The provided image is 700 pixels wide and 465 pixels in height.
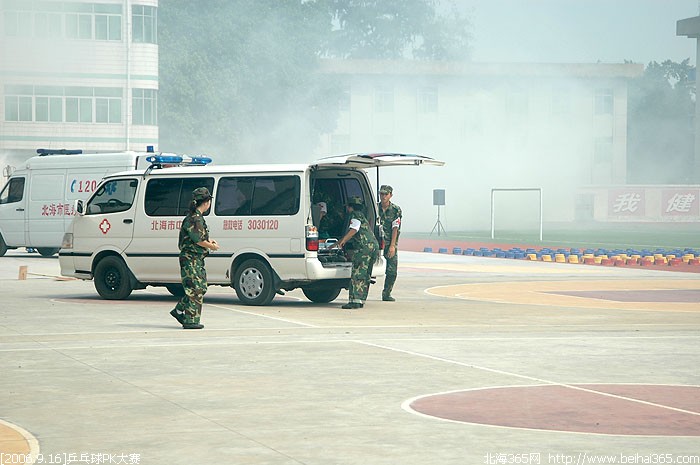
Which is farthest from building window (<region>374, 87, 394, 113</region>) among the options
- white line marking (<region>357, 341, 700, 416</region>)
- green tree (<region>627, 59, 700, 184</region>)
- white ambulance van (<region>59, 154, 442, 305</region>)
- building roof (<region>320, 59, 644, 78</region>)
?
white line marking (<region>357, 341, 700, 416</region>)

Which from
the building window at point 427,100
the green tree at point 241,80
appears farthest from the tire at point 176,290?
the building window at point 427,100

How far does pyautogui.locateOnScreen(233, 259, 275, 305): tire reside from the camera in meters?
19.9

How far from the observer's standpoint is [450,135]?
87.8m

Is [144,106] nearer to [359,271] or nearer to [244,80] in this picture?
[244,80]

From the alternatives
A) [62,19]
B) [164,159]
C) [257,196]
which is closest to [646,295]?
[257,196]

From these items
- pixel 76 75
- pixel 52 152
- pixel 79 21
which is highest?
pixel 79 21

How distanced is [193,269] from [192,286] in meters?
0.22

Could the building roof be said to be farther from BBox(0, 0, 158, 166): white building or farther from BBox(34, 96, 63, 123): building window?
BBox(34, 96, 63, 123): building window

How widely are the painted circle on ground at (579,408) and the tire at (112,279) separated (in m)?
10.7

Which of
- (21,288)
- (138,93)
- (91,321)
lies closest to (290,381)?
(91,321)

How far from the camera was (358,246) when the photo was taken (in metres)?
19.9

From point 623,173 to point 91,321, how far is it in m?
78.8

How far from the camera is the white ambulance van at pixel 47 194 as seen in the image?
32969 mm

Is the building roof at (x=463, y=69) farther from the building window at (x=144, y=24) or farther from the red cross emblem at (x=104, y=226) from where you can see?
the red cross emblem at (x=104, y=226)
